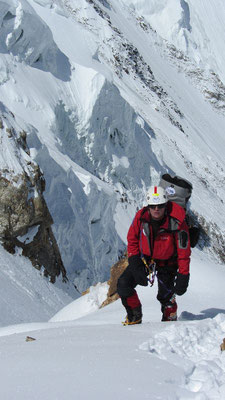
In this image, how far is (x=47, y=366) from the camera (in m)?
2.67

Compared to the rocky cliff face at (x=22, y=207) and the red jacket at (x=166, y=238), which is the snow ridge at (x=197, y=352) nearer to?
the red jacket at (x=166, y=238)

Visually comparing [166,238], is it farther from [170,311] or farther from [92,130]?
[92,130]

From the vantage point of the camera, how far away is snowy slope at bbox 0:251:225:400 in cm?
232

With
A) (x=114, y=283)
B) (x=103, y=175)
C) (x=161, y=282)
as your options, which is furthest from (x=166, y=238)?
(x=103, y=175)

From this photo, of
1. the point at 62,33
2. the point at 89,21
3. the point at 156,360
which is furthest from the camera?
the point at 89,21

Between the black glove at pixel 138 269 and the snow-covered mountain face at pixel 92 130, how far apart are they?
10.4m

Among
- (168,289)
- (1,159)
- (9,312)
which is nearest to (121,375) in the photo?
(168,289)

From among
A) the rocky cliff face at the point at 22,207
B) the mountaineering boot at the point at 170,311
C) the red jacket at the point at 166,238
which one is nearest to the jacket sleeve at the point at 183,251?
the red jacket at the point at 166,238

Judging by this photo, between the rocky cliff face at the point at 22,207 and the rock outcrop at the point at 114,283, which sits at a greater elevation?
the rock outcrop at the point at 114,283

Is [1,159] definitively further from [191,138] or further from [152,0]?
[152,0]

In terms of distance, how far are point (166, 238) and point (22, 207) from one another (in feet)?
25.6

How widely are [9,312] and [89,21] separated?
33.5 m

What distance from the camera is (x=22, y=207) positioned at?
1145cm

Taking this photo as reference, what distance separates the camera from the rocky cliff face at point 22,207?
36.9 ft
